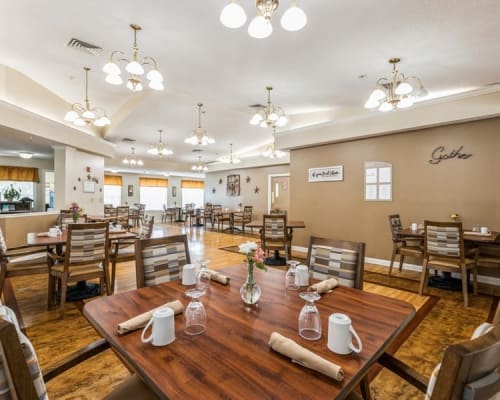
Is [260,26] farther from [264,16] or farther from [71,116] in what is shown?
[71,116]

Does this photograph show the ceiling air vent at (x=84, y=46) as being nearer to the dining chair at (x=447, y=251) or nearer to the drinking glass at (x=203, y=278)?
the drinking glass at (x=203, y=278)

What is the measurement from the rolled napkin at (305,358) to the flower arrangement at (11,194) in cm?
1100

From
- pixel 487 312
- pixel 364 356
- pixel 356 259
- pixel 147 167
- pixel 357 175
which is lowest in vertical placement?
pixel 487 312

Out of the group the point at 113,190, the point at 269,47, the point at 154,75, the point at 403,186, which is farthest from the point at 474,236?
the point at 113,190

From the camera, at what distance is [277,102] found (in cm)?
520

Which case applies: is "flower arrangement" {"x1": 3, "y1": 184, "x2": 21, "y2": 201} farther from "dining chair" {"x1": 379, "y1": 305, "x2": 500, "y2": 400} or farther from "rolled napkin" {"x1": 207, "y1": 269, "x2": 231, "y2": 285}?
"dining chair" {"x1": 379, "y1": 305, "x2": 500, "y2": 400}

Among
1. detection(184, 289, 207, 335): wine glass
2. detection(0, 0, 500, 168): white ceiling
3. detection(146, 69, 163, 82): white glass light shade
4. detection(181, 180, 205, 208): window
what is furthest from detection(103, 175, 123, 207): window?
detection(184, 289, 207, 335): wine glass

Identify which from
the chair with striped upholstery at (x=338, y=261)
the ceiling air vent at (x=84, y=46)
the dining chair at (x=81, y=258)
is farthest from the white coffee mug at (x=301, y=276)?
the ceiling air vent at (x=84, y=46)

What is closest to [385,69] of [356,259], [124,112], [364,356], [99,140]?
[356,259]

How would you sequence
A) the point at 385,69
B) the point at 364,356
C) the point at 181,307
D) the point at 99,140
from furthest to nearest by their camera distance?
the point at 99,140, the point at 385,69, the point at 181,307, the point at 364,356

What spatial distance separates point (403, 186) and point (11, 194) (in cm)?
1133

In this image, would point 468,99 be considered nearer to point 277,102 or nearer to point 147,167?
point 277,102

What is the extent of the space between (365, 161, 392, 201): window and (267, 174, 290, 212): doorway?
13.2ft

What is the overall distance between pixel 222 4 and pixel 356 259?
2600 millimetres
